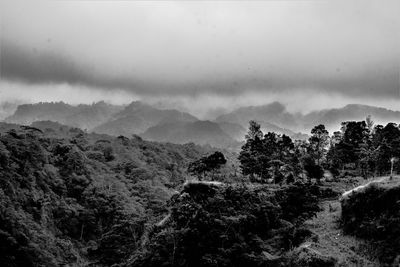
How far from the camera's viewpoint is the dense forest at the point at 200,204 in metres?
46.1

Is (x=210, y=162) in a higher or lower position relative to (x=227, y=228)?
higher

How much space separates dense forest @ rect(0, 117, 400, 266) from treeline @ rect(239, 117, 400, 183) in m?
0.22

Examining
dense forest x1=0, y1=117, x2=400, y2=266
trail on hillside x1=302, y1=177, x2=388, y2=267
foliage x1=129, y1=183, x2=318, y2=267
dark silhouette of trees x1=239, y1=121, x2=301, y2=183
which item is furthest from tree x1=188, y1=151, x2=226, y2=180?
trail on hillside x1=302, y1=177, x2=388, y2=267

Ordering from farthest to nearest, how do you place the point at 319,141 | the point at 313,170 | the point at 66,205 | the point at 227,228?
1. the point at 66,205
2. the point at 319,141
3. the point at 313,170
4. the point at 227,228

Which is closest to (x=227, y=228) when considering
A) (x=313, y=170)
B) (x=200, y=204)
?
(x=200, y=204)

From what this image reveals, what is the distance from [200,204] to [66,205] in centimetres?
7848

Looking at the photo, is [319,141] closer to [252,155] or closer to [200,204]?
[252,155]

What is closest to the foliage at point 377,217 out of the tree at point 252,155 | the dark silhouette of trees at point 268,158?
the dark silhouette of trees at point 268,158

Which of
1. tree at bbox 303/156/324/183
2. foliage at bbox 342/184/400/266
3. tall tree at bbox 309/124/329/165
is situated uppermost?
tall tree at bbox 309/124/329/165

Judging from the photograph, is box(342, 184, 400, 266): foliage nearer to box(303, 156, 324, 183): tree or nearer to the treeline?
box(303, 156, 324, 183): tree

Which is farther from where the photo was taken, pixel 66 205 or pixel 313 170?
pixel 66 205

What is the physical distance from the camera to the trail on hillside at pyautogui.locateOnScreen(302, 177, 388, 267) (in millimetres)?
37406

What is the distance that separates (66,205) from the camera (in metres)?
118

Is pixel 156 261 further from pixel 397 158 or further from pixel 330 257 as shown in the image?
pixel 397 158
